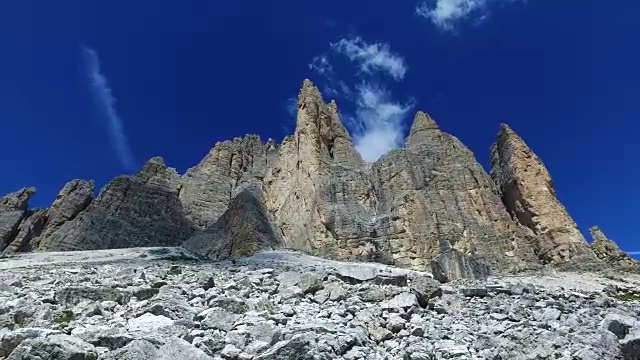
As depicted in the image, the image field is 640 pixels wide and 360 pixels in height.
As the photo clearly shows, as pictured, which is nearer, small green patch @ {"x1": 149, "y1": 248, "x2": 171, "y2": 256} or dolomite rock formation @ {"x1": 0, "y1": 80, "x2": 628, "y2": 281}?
small green patch @ {"x1": 149, "y1": 248, "x2": 171, "y2": 256}

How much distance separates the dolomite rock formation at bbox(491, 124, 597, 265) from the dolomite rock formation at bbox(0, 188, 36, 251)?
8092 centimetres

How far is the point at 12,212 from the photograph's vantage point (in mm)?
74625

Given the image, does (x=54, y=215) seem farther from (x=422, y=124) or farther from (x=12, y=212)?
(x=422, y=124)

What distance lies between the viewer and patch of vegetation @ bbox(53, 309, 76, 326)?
9853 millimetres

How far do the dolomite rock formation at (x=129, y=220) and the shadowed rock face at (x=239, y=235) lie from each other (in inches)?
619

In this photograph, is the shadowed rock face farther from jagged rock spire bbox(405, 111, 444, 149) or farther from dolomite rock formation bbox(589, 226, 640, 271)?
dolomite rock formation bbox(589, 226, 640, 271)

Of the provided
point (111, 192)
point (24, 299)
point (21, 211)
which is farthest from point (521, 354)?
point (21, 211)

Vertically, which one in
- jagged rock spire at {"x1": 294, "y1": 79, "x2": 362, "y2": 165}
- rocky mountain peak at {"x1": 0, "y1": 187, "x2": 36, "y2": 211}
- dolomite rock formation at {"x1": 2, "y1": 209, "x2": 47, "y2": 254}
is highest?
jagged rock spire at {"x1": 294, "y1": 79, "x2": 362, "y2": 165}

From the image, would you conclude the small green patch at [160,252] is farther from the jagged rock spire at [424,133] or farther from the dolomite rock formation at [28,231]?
the jagged rock spire at [424,133]

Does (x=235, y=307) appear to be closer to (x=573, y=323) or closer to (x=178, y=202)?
(x=573, y=323)

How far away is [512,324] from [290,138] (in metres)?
77.3

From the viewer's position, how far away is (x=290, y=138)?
85938mm

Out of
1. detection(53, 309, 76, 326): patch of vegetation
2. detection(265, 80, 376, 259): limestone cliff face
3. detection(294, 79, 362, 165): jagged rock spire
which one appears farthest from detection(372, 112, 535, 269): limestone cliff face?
detection(53, 309, 76, 326): patch of vegetation

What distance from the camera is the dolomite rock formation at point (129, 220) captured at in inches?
2522
